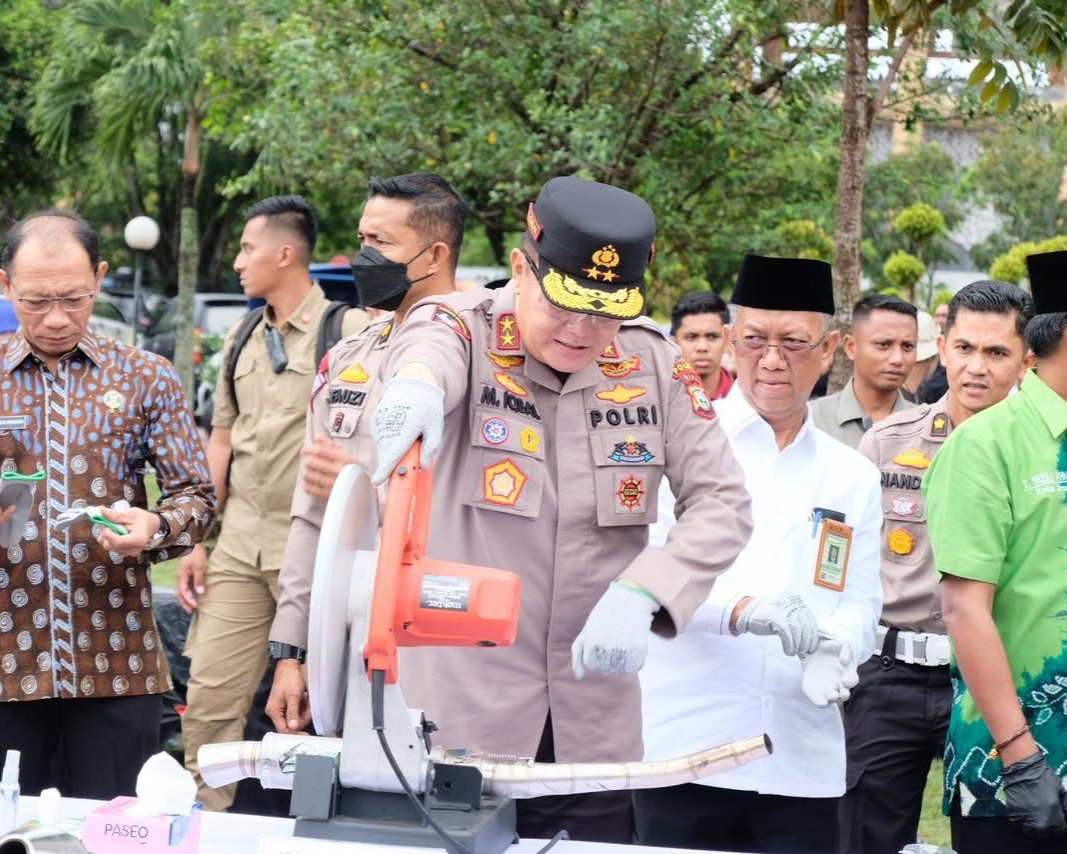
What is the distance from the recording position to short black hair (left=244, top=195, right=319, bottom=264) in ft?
16.1

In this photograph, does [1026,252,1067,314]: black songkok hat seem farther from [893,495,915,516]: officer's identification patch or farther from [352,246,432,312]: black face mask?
[352,246,432,312]: black face mask

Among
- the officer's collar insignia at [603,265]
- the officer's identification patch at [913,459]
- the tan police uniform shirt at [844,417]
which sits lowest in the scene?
the officer's identification patch at [913,459]

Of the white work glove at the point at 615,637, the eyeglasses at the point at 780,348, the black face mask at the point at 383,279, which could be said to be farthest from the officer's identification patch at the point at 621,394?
the black face mask at the point at 383,279

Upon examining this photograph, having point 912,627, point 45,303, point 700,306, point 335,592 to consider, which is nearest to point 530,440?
point 335,592

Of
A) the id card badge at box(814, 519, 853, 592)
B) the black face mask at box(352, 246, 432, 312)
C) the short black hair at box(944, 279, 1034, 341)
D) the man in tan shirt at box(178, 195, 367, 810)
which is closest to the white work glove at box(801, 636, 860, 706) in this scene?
the id card badge at box(814, 519, 853, 592)

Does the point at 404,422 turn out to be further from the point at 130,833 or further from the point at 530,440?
the point at 130,833

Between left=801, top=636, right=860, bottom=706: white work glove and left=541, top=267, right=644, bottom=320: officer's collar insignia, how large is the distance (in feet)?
2.69

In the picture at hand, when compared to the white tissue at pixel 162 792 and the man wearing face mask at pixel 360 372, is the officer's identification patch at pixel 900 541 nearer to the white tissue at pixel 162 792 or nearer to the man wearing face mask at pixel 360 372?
the man wearing face mask at pixel 360 372

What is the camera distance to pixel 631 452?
267 centimetres

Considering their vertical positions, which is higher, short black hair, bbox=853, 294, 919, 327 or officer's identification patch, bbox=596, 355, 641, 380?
short black hair, bbox=853, 294, 919, 327

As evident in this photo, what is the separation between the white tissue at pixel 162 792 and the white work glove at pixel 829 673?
1225 mm

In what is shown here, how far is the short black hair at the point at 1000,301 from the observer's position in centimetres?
411

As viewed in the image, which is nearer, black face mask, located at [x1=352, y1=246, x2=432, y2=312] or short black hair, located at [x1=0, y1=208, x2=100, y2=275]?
short black hair, located at [x1=0, y1=208, x2=100, y2=275]

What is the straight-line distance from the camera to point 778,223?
10477mm
